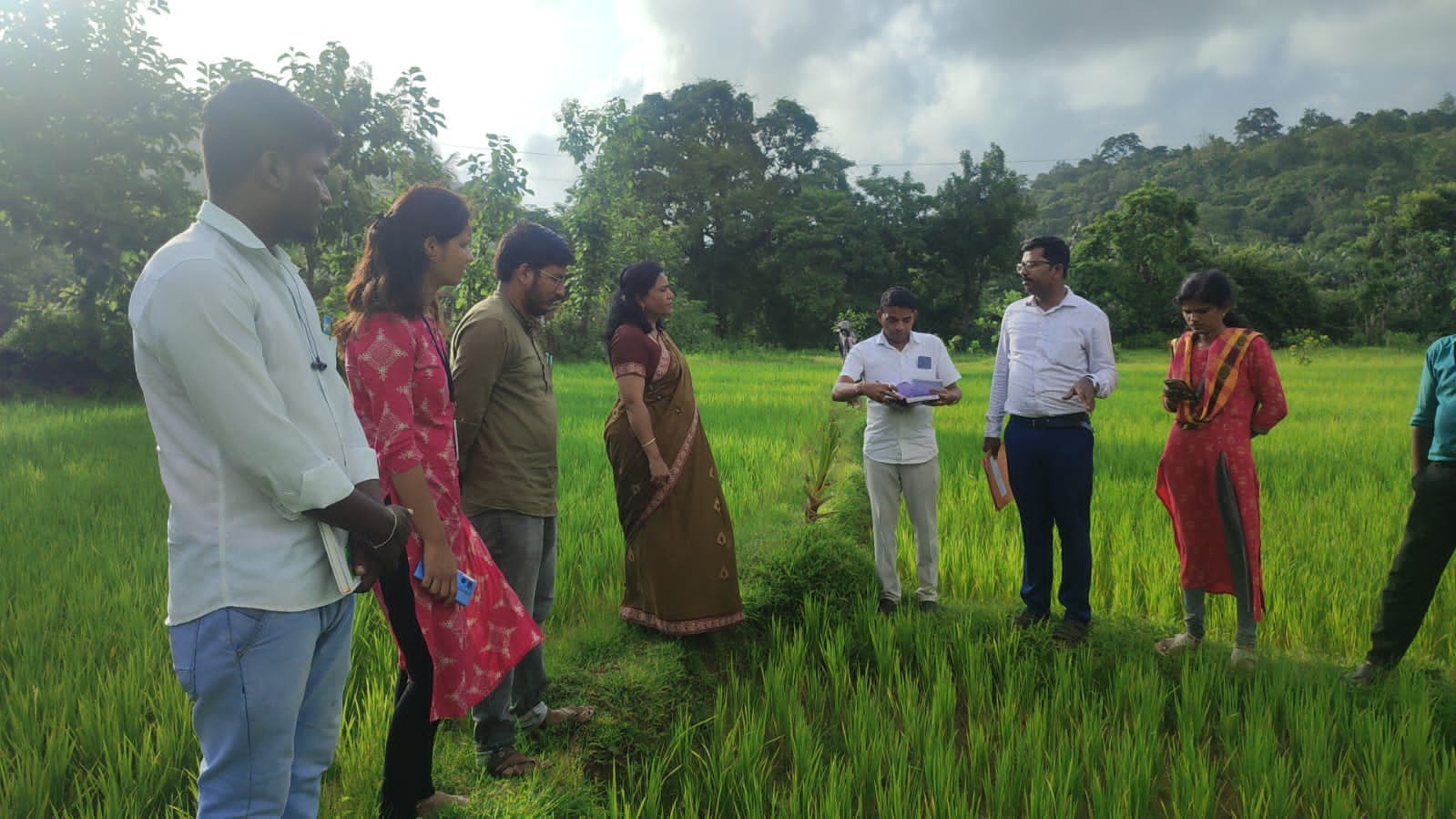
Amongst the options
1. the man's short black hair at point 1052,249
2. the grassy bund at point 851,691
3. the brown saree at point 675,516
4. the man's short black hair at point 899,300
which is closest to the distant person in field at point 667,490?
the brown saree at point 675,516

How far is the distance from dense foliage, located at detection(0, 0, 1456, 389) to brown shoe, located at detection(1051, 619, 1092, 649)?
116 inches

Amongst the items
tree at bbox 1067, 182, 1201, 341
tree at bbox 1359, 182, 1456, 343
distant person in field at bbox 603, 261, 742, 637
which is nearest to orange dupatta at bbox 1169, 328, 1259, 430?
distant person in field at bbox 603, 261, 742, 637

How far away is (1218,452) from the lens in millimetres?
3314

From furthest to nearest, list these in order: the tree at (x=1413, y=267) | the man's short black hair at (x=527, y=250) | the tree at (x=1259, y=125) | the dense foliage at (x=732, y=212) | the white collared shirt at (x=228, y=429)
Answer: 1. the tree at (x=1259, y=125)
2. the tree at (x=1413, y=267)
3. the dense foliage at (x=732, y=212)
4. the man's short black hair at (x=527, y=250)
5. the white collared shirt at (x=228, y=429)

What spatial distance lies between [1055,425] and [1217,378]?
65 centimetres

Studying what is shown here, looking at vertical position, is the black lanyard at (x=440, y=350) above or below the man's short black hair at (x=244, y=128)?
below

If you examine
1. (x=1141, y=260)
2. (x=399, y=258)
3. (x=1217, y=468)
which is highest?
(x=1141, y=260)

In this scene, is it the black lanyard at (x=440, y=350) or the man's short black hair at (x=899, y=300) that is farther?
the man's short black hair at (x=899, y=300)

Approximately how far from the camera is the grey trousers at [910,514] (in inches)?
152

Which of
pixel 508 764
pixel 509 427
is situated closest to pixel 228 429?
pixel 509 427

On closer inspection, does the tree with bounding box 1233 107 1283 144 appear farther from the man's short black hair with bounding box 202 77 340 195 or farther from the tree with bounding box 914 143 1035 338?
the man's short black hair with bounding box 202 77 340 195

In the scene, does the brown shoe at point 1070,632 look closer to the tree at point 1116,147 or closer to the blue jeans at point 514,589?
the blue jeans at point 514,589

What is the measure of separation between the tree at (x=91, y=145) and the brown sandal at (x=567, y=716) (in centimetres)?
1189

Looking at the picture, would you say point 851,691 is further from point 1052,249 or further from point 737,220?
point 737,220
